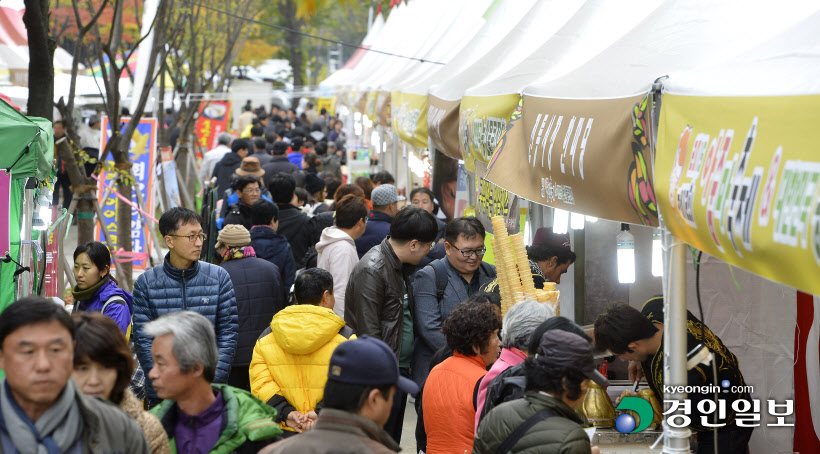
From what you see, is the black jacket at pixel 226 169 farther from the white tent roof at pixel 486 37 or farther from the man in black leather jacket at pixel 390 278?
the man in black leather jacket at pixel 390 278

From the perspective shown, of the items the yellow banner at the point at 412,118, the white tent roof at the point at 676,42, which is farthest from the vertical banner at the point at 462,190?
the white tent roof at the point at 676,42

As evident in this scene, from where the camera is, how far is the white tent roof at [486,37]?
31.0ft

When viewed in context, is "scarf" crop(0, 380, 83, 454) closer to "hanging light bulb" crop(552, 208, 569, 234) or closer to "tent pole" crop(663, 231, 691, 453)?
"tent pole" crop(663, 231, 691, 453)

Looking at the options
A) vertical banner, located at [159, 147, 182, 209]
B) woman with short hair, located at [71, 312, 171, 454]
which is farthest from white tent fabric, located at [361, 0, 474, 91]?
woman with short hair, located at [71, 312, 171, 454]

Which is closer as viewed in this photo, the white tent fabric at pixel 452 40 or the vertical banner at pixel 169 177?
the white tent fabric at pixel 452 40

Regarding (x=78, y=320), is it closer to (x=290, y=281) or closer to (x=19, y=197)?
(x=19, y=197)

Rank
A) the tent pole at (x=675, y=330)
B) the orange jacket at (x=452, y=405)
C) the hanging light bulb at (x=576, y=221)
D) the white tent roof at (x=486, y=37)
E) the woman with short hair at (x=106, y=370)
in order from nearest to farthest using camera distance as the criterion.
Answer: the woman with short hair at (x=106, y=370) < the tent pole at (x=675, y=330) < the orange jacket at (x=452, y=405) < the hanging light bulb at (x=576, y=221) < the white tent roof at (x=486, y=37)

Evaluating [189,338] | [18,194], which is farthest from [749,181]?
[18,194]

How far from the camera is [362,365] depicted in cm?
291

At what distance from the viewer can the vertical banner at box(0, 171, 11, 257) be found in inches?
232

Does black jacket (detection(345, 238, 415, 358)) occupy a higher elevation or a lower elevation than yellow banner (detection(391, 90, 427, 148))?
lower

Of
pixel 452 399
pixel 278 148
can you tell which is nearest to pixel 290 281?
pixel 452 399

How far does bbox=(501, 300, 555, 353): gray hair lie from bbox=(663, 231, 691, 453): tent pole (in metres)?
0.63

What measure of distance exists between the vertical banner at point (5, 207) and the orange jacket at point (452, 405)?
3.10 meters
